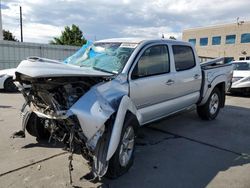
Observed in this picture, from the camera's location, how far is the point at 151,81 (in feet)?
15.8

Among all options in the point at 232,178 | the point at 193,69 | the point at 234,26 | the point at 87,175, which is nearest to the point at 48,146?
the point at 87,175

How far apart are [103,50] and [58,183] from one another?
2.44 meters

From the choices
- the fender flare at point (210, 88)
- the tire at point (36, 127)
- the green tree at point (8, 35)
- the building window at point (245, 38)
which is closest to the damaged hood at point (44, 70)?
the tire at point (36, 127)

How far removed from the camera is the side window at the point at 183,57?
5.70 metres

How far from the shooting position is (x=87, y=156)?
3.59 meters

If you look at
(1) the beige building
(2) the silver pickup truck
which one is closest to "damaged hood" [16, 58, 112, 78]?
(2) the silver pickup truck

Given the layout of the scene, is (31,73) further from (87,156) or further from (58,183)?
(58,183)

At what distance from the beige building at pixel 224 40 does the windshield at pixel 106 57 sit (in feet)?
136

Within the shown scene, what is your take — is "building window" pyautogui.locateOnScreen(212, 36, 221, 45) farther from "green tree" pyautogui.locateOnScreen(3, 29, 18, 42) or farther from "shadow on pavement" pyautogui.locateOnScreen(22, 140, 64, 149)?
"shadow on pavement" pyautogui.locateOnScreen(22, 140, 64, 149)

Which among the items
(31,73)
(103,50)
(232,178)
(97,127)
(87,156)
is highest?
(103,50)

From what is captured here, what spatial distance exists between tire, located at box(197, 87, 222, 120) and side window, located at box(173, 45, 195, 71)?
1.27 metres

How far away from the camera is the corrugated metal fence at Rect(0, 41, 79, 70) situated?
55.3ft

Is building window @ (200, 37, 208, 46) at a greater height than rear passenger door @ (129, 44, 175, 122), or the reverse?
building window @ (200, 37, 208, 46)

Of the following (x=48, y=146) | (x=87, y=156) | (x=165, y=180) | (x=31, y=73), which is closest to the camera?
(x=31, y=73)
